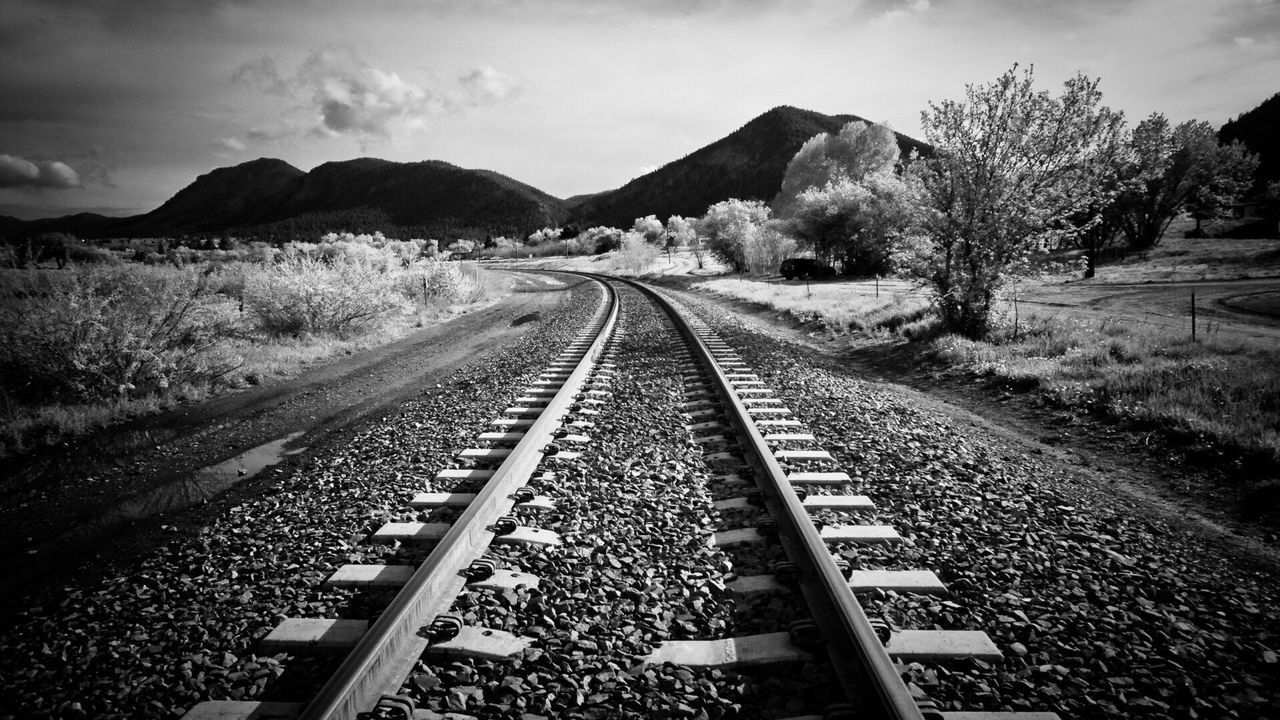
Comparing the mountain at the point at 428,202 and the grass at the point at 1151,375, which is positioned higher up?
the mountain at the point at 428,202

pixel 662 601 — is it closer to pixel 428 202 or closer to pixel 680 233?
pixel 680 233

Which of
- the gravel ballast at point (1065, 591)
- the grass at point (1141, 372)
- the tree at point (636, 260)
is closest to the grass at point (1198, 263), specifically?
the grass at point (1141, 372)

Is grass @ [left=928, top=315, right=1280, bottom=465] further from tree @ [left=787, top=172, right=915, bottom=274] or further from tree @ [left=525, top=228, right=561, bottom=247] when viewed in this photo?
tree @ [left=525, top=228, right=561, bottom=247]

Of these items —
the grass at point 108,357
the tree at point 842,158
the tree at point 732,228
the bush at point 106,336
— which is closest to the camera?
the grass at point 108,357

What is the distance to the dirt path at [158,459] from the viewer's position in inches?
152

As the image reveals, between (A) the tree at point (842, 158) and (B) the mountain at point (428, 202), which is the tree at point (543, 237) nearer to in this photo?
(B) the mountain at point (428, 202)

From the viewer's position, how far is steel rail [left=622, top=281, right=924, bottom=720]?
202 cm

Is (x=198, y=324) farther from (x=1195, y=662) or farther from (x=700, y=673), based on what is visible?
(x=1195, y=662)

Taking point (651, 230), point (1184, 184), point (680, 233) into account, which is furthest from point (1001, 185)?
point (651, 230)

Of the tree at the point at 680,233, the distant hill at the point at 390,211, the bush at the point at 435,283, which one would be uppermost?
the distant hill at the point at 390,211

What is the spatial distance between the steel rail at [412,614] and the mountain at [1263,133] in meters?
95.1

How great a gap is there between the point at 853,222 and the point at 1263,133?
86.9 metres

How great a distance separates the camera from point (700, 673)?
2400 millimetres

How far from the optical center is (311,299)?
42.7ft
